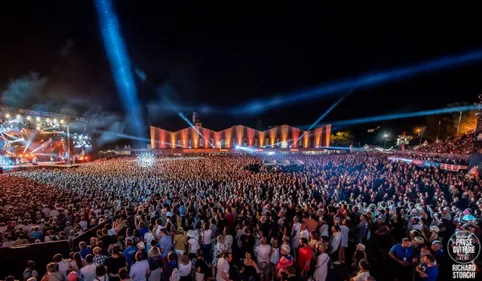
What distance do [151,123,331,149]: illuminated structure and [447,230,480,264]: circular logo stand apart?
4668 centimetres

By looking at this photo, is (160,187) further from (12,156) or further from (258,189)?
(12,156)

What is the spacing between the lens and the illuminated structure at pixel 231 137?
51.7 metres

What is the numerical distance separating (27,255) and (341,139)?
5818 centimetres

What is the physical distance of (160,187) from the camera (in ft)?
41.9

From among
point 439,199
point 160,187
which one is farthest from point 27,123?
point 439,199

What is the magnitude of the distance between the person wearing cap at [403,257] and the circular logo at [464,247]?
1370mm

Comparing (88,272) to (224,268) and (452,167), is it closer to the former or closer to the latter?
(224,268)

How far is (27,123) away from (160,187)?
66.8 ft

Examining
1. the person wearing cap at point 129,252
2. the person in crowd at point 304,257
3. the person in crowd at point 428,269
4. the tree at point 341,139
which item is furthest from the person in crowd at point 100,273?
the tree at point 341,139

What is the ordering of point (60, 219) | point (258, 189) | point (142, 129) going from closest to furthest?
point (60, 219), point (258, 189), point (142, 129)

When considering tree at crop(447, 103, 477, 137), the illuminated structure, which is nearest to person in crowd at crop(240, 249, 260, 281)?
tree at crop(447, 103, 477, 137)

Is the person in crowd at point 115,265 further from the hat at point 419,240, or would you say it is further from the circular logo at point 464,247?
the circular logo at point 464,247

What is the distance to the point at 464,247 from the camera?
195 inches

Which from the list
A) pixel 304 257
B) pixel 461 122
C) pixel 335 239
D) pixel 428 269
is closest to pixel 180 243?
pixel 304 257
